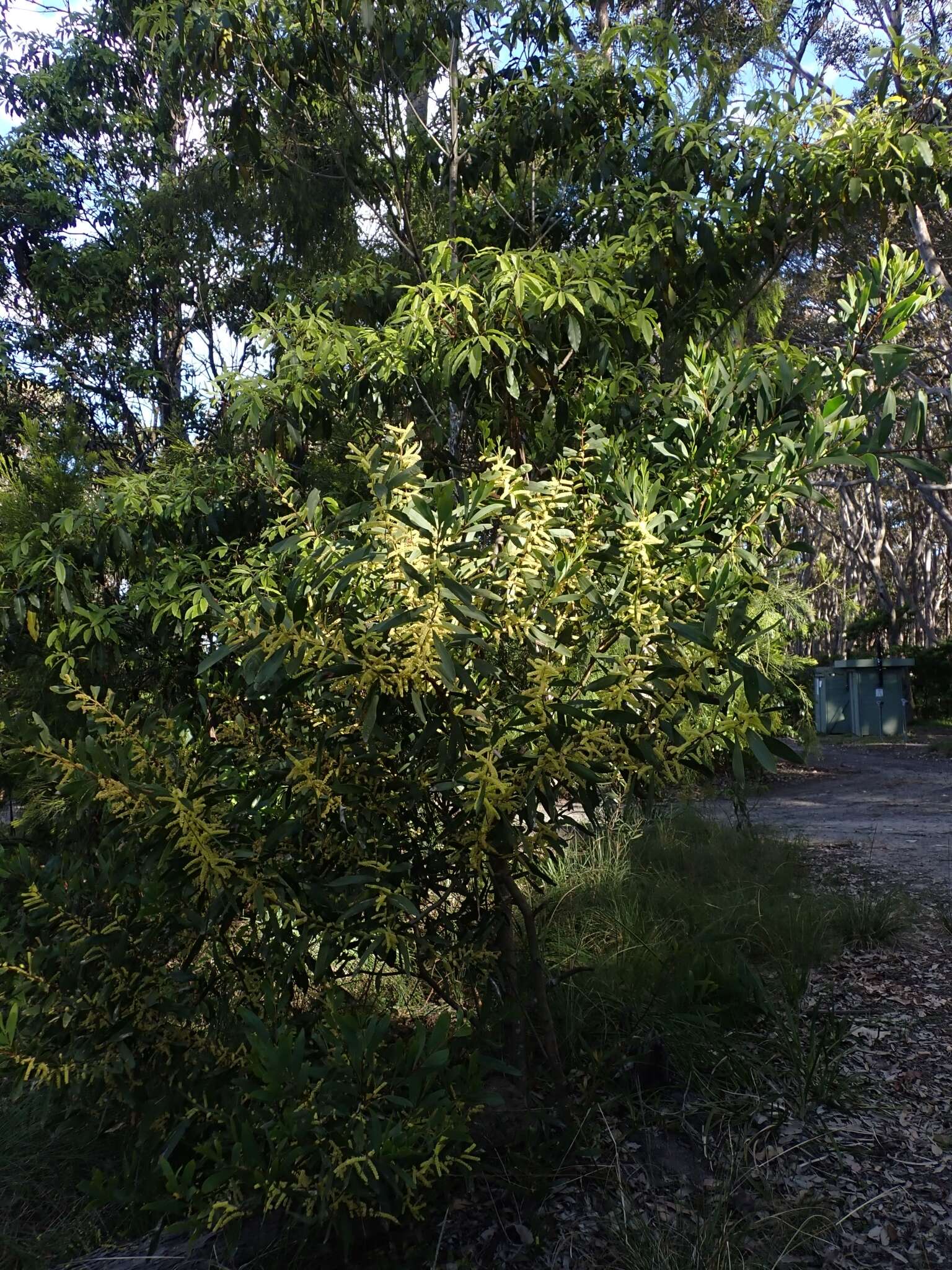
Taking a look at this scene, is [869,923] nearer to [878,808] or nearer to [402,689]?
[402,689]

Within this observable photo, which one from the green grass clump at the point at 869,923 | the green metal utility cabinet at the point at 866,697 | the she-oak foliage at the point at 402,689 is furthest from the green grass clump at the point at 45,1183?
the green metal utility cabinet at the point at 866,697

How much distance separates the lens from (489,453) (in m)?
3.12

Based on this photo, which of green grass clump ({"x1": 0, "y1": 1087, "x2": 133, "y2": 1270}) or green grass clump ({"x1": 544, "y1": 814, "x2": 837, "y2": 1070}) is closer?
green grass clump ({"x1": 0, "y1": 1087, "x2": 133, "y2": 1270})

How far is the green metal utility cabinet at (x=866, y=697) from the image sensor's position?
21.4 meters

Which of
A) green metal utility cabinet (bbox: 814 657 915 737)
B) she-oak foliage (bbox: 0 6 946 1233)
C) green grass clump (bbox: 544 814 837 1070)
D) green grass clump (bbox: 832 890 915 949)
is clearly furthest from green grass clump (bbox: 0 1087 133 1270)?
green metal utility cabinet (bbox: 814 657 915 737)

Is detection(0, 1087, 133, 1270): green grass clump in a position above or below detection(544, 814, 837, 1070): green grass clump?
below

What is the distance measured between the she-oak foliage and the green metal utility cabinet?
1940 centimetres

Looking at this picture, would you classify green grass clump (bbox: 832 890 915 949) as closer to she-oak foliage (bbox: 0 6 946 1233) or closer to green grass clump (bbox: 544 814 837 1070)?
green grass clump (bbox: 544 814 837 1070)

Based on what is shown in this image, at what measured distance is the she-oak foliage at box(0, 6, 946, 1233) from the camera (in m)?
2.38

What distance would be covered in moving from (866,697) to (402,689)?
69.2ft

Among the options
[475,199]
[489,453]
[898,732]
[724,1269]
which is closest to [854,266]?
[898,732]

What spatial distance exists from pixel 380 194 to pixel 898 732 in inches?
750

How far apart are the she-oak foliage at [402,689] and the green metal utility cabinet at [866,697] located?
19404 millimetres

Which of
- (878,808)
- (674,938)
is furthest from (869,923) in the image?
(878,808)
